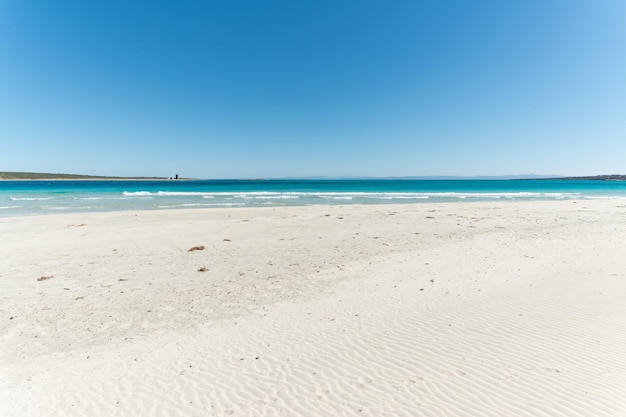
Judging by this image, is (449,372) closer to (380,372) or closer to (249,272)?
(380,372)

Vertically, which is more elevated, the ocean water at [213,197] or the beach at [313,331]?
the ocean water at [213,197]

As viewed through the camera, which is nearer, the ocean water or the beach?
the beach

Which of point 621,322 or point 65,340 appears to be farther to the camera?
point 621,322

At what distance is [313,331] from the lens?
5.52 metres

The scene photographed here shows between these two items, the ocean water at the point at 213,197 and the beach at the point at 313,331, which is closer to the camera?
the beach at the point at 313,331

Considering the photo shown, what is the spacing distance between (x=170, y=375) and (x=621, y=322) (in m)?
7.39

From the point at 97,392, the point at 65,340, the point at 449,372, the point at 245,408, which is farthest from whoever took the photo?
the point at 65,340

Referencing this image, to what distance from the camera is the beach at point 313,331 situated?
3816 millimetres

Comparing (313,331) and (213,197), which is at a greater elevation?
(213,197)

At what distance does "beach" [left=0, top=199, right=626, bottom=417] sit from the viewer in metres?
3.82

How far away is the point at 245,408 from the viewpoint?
3.69 m

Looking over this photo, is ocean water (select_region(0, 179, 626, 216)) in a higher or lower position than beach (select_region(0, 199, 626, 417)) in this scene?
higher

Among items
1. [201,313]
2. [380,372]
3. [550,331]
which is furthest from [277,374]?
[550,331]

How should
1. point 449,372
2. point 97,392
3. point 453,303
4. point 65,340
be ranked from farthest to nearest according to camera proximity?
point 453,303 < point 65,340 < point 449,372 < point 97,392
